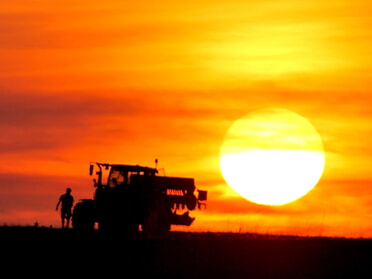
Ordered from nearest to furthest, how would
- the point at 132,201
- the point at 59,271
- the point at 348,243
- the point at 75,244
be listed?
the point at 59,271 < the point at 75,244 < the point at 348,243 < the point at 132,201

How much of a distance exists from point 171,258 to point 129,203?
16.1 meters

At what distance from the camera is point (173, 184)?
57406 mm

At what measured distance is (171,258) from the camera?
131 ft

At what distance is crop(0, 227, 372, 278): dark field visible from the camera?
3809cm

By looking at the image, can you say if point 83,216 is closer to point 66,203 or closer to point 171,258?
point 66,203

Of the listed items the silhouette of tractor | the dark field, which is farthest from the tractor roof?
the dark field

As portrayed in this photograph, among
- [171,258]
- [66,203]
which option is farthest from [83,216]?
[171,258]

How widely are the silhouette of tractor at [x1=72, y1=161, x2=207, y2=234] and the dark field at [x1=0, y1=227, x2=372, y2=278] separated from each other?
12223mm

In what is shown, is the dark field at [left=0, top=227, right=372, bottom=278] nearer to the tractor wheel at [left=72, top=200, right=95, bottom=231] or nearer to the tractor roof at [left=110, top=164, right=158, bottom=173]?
the tractor roof at [left=110, top=164, right=158, bottom=173]

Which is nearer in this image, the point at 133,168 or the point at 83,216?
the point at 133,168

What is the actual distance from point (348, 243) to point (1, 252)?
14.3 m

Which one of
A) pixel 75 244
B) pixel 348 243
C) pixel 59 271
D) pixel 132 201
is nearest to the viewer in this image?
pixel 59 271

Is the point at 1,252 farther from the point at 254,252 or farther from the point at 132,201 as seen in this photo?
the point at 132,201

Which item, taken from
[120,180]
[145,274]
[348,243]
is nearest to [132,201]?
[120,180]
